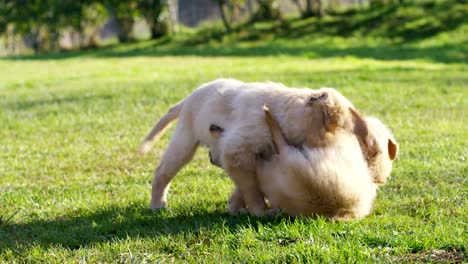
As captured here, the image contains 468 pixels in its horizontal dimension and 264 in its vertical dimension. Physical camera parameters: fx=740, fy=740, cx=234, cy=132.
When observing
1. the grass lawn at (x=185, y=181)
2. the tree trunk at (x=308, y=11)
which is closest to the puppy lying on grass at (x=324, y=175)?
the grass lawn at (x=185, y=181)

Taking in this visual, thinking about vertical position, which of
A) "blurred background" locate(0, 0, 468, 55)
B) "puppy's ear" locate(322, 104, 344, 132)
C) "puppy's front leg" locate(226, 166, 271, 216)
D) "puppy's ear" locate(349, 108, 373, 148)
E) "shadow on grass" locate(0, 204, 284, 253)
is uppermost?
"puppy's ear" locate(322, 104, 344, 132)

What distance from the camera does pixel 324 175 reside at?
4270mm

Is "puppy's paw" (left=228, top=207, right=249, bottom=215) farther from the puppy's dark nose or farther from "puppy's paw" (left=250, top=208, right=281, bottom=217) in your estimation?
the puppy's dark nose

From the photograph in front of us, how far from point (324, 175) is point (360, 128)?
0.55 metres

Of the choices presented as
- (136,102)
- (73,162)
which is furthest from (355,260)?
(136,102)

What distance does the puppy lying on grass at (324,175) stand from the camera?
4301 mm

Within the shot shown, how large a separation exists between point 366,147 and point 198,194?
5.14ft

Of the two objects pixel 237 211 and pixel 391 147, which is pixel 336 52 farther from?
pixel 237 211

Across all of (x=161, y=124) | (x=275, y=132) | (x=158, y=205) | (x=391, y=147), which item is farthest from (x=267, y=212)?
(x=161, y=124)

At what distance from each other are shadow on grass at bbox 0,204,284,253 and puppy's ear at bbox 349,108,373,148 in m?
0.74

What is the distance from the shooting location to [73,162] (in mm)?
7395

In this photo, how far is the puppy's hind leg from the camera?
533cm

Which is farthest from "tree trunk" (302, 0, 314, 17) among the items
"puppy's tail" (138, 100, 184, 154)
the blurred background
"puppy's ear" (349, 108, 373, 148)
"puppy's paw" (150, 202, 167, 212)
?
"puppy's ear" (349, 108, 373, 148)

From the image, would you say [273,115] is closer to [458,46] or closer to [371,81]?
[371,81]
